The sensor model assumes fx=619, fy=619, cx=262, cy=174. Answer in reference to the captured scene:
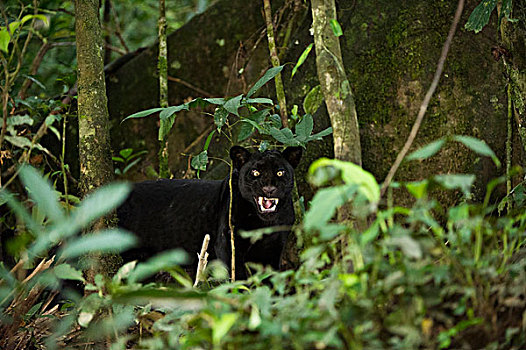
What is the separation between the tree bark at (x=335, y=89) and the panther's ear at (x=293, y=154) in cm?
142

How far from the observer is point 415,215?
143cm

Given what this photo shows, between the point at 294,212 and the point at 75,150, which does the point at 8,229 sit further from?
the point at 294,212

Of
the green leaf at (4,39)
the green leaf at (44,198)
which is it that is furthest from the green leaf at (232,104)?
the green leaf at (44,198)

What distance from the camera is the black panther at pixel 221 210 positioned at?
3.92 metres

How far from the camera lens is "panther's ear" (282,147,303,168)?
3.92 meters

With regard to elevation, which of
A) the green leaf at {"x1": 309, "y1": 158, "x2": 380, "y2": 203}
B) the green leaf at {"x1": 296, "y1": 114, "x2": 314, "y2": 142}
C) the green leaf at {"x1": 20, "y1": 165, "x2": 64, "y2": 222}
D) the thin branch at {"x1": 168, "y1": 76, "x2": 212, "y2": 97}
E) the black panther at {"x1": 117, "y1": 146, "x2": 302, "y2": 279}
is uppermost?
the thin branch at {"x1": 168, "y1": 76, "x2": 212, "y2": 97}

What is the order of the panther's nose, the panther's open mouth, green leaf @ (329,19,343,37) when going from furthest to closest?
the panther's open mouth → the panther's nose → green leaf @ (329,19,343,37)

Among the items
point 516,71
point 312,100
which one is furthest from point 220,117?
point 516,71

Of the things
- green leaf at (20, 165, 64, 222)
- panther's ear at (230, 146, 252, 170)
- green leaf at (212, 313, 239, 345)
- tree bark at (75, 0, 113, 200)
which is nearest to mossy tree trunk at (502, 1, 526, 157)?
panther's ear at (230, 146, 252, 170)

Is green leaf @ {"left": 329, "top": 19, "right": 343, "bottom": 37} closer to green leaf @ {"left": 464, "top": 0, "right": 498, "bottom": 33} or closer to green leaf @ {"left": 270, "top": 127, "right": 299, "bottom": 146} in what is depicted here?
green leaf @ {"left": 270, "top": 127, "right": 299, "bottom": 146}

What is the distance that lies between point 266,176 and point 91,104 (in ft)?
4.09

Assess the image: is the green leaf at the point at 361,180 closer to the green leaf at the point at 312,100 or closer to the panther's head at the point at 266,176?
the green leaf at the point at 312,100

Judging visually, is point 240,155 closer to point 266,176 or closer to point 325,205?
point 266,176

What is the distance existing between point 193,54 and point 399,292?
191 inches
